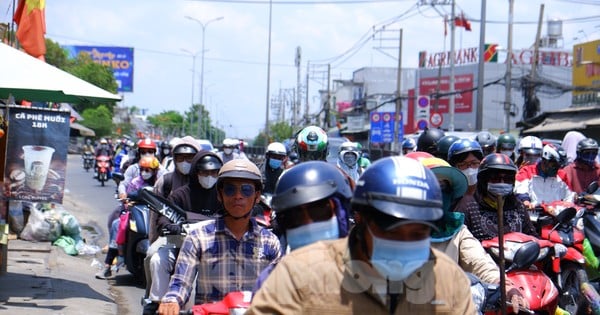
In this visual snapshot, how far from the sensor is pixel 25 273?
37.3 ft

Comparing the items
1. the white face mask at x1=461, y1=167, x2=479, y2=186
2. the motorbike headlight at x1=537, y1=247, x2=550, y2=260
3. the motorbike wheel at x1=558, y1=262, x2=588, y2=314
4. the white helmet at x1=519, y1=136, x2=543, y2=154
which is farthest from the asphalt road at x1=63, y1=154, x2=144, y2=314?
the white helmet at x1=519, y1=136, x2=543, y2=154

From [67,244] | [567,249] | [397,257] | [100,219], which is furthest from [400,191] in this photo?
[100,219]

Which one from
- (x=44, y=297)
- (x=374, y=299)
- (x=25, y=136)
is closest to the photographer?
(x=374, y=299)

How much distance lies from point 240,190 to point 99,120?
58.6 m

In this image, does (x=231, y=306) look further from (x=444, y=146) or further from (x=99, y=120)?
(x=99, y=120)

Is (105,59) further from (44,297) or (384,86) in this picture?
(44,297)

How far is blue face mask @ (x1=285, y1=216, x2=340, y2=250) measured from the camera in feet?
10.3

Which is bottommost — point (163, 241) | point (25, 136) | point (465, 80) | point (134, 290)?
point (134, 290)

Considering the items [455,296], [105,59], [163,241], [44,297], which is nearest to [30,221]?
[44,297]

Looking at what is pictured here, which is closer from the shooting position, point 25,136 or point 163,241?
point 163,241

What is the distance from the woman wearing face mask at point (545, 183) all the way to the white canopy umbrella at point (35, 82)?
4493 millimetres

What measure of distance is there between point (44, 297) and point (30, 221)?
4.08 meters

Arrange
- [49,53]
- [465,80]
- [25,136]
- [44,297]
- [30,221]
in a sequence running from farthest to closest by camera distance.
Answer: [49,53], [465,80], [30,221], [25,136], [44,297]

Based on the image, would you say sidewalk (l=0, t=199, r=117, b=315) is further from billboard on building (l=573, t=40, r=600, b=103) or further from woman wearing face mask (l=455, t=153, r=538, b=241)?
billboard on building (l=573, t=40, r=600, b=103)
